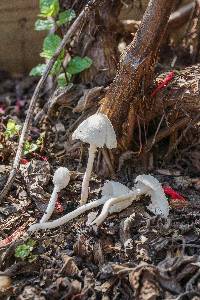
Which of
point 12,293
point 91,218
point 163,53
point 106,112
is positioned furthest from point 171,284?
point 163,53

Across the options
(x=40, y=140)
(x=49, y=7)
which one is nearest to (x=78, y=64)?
(x=49, y=7)

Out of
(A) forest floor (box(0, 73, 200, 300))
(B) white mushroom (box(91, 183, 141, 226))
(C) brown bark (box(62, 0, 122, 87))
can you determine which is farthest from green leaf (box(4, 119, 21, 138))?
(B) white mushroom (box(91, 183, 141, 226))

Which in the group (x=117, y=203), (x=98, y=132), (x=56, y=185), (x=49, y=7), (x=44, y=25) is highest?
(x=49, y=7)

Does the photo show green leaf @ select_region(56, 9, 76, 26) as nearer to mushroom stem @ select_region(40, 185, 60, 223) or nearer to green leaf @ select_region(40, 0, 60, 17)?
green leaf @ select_region(40, 0, 60, 17)

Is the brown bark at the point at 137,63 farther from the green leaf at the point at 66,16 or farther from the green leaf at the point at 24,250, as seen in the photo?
the green leaf at the point at 24,250

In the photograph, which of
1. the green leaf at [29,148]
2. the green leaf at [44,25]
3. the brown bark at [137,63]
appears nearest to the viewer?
the brown bark at [137,63]

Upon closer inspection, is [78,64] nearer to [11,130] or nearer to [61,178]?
[11,130]

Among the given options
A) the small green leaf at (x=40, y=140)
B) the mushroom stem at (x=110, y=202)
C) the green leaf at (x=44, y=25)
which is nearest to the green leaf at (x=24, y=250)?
the mushroom stem at (x=110, y=202)
